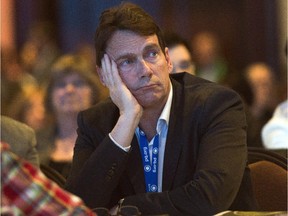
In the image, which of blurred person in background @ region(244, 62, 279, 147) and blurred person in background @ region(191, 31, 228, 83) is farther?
blurred person in background @ region(191, 31, 228, 83)

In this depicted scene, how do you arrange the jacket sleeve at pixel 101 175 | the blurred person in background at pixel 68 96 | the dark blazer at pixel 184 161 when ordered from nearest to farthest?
the dark blazer at pixel 184 161, the jacket sleeve at pixel 101 175, the blurred person in background at pixel 68 96

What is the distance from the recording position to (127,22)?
3445 mm

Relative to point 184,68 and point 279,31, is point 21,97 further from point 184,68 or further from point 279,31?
point 279,31

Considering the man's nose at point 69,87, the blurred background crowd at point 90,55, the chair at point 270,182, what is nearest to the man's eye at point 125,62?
the chair at point 270,182

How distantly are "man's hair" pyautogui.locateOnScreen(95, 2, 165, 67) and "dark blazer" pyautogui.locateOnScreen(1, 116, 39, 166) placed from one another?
3.29 ft

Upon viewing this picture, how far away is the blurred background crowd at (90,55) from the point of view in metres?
5.64

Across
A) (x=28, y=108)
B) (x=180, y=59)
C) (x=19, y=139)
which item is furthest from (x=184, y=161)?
(x=28, y=108)

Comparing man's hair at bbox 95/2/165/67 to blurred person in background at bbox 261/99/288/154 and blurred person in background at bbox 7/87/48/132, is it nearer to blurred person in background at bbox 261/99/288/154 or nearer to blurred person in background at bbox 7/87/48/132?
blurred person in background at bbox 7/87/48/132

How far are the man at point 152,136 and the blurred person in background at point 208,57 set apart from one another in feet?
15.1

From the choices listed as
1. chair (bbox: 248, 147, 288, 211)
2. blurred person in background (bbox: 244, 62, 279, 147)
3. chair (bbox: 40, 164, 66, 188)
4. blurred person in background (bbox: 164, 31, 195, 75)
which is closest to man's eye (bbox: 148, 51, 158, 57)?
chair (bbox: 248, 147, 288, 211)

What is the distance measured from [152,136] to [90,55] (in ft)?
13.4

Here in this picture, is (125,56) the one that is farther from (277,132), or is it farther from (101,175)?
(277,132)

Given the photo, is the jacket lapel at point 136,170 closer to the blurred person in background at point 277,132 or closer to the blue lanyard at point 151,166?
the blue lanyard at point 151,166

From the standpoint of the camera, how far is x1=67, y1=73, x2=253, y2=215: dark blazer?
10.6 feet
